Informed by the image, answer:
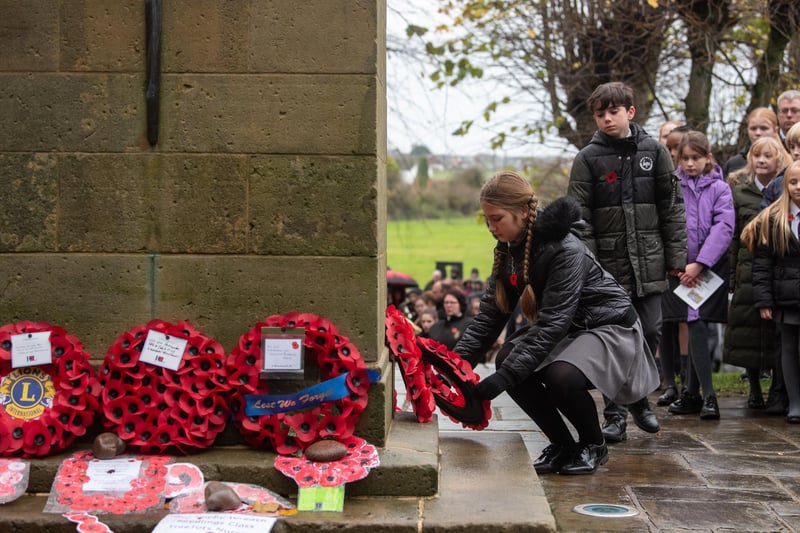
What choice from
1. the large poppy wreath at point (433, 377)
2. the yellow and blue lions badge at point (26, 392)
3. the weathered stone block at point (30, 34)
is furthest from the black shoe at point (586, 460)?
the weathered stone block at point (30, 34)

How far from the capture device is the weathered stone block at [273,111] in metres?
4.91

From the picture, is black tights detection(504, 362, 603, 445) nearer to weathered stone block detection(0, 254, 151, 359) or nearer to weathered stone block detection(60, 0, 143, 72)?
weathered stone block detection(0, 254, 151, 359)

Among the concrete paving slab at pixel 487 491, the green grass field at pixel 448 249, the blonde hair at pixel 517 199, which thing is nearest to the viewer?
the concrete paving slab at pixel 487 491

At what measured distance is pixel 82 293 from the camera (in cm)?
497

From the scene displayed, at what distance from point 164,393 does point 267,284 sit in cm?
66

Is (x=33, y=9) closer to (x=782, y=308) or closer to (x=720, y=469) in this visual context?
(x=720, y=469)

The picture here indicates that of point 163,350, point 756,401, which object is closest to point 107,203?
point 163,350

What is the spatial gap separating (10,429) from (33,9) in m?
1.87

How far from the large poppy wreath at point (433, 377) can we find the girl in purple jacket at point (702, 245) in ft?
7.37

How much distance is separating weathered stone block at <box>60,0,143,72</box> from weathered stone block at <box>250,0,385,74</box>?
520 mm

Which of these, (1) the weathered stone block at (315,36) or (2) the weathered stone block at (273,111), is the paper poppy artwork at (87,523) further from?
(1) the weathered stone block at (315,36)

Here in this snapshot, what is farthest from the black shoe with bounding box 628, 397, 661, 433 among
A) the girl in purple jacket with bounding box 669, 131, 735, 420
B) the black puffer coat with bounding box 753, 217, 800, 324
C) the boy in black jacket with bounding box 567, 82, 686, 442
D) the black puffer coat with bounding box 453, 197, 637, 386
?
the black puffer coat with bounding box 753, 217, 800, 324

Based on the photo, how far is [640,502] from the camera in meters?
4.93

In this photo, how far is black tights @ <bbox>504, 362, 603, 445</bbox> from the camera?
5344 mm
